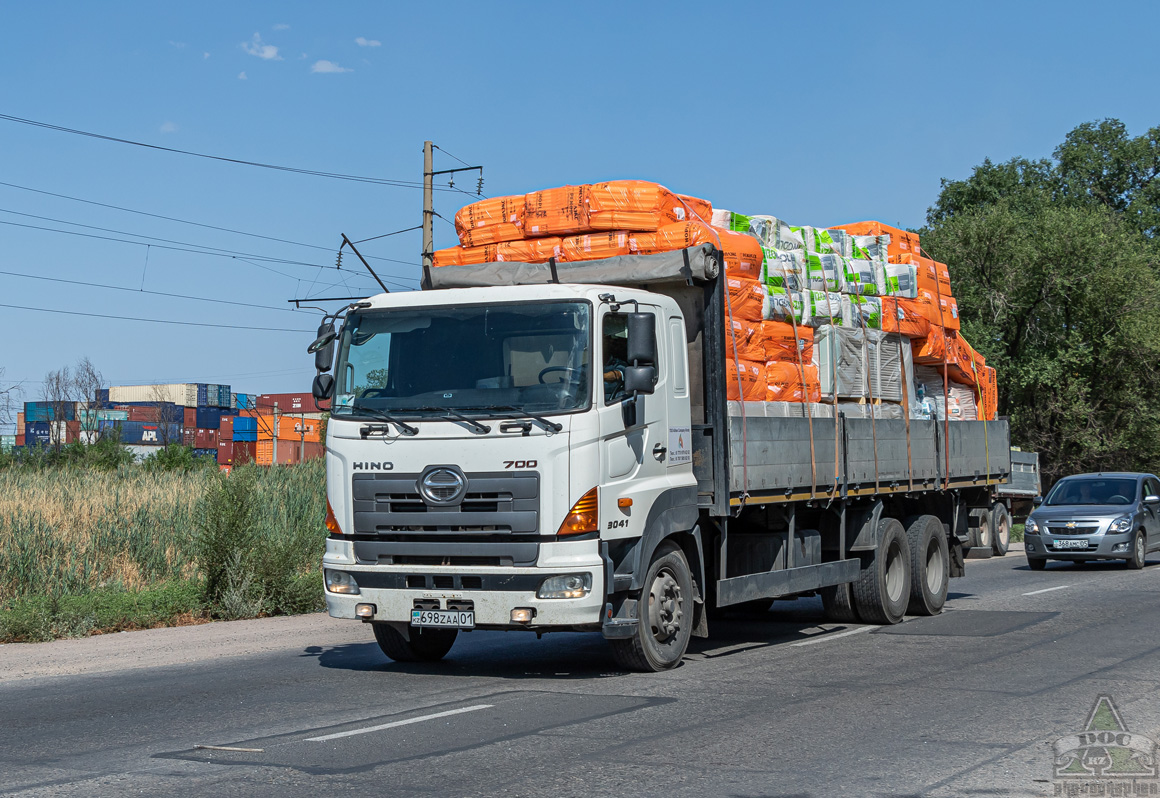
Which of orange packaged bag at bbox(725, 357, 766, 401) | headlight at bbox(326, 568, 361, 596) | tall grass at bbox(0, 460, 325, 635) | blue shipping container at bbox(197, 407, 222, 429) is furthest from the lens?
blue shipping container at bbox(197, 407, 222, 429)

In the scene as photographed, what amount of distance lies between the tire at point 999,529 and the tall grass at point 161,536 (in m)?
14.6

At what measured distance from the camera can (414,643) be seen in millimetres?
10141

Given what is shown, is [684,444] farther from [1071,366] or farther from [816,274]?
[1071,366]

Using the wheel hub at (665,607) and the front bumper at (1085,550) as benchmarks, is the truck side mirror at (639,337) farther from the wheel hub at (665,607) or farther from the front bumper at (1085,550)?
the front bumper at (1085,550)

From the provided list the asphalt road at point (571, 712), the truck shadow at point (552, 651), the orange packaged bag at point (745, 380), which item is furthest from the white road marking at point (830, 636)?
the orange packaged bag at point (745, 380)

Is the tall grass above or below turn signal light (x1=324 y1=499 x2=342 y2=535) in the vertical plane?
below

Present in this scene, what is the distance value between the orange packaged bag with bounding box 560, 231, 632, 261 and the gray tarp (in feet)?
0.44

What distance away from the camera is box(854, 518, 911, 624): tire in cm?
1261

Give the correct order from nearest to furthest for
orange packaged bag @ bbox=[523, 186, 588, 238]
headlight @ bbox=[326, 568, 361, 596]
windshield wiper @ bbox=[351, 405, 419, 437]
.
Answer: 1. windshield wiper @ bbox=[351, 405, 419, 437]
2. headlight @ bbox=[326, 568, 361, 596]
3. orange packaged bag @ bbox=[523, 186, 588, 238]

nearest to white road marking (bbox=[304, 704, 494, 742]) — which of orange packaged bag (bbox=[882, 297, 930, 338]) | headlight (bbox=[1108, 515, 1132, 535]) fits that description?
orange packaged bag (bbox=[882, 297, 930, 338])

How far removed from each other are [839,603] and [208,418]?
10360cm

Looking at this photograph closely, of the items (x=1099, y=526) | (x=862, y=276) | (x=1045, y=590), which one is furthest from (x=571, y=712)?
(x=1099, y=526)

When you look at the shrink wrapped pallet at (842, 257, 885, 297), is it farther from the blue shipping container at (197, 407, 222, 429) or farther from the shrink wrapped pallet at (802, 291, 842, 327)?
the blue shipping container at (197, 407, 222, 429)

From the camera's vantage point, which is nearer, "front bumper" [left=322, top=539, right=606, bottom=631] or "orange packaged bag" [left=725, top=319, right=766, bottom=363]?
"front bumper" [left=322, top=539, right=606, bottom=631]
